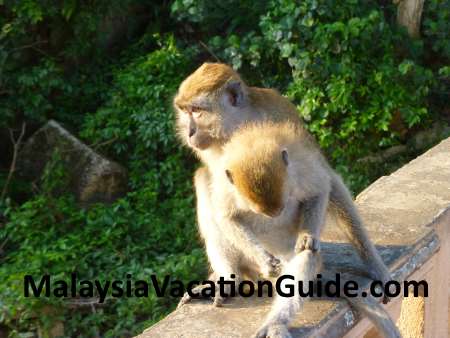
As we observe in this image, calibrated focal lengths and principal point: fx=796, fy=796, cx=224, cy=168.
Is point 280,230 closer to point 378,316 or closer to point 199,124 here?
point 378,316

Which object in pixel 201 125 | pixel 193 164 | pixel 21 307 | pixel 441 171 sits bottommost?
pixel 21 307

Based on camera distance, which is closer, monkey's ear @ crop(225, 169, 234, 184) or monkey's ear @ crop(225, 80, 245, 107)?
monkey's ear @ crop(225, 169, 234, 184)

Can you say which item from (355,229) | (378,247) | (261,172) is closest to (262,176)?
(261,172)

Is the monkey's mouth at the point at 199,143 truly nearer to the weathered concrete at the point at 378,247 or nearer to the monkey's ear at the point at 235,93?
the monkey's ear at the point at 235,93

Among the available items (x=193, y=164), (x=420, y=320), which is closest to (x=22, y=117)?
(x=193, y=164)

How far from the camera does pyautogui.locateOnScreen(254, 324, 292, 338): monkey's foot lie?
2328 millimetres

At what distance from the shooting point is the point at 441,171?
3.73 metres

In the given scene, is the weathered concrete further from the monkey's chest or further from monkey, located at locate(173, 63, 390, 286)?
monkey, located at locate(173, 63, 390, 286)

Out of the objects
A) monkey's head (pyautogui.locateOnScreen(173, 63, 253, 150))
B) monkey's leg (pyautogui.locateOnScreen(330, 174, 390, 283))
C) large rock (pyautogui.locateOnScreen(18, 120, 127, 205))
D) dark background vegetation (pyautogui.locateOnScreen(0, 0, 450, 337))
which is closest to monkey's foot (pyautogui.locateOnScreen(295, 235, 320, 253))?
monkey's leg (pyautogui.locateOnScreen(330, 174, 390, 283))

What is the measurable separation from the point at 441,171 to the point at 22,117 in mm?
4877

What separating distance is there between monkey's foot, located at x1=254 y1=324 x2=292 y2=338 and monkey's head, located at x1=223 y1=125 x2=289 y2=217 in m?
0.42

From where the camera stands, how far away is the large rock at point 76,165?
6.91m

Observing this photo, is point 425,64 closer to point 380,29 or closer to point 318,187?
point 380,29

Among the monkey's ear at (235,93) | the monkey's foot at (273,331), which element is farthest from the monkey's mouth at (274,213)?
the monkey's ear at (235,93)
